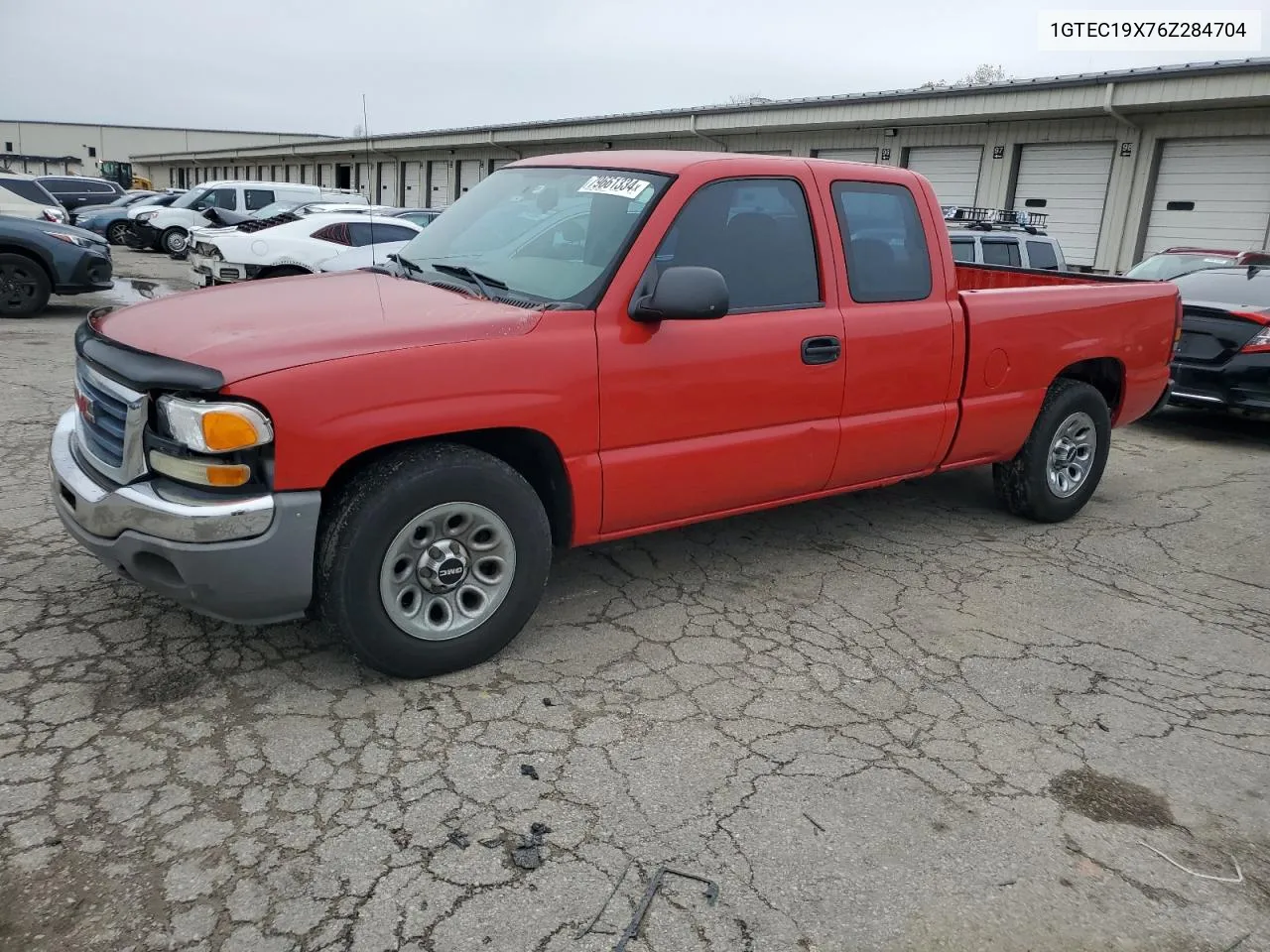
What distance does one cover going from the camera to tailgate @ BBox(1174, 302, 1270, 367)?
8.29 metres

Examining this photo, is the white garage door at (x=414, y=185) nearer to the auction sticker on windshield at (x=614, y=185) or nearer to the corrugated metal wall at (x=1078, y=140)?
the corrugated metal wall at (x=1078, y=140)

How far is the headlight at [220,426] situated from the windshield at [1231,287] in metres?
8.45

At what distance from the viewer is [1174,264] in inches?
448

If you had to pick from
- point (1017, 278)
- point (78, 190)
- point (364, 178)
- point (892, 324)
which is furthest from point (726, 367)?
point (364, 178)

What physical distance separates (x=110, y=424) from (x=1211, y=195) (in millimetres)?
17603

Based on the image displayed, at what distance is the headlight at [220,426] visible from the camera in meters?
3.00

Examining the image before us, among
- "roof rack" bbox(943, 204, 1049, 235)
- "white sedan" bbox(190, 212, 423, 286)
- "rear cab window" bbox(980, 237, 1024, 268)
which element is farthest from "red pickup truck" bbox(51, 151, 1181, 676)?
"white sedan" bbox(190, 212, 423, 286)

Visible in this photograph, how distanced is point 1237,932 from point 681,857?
1445mm

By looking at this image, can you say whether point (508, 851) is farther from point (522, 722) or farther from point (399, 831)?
point (522, 722)

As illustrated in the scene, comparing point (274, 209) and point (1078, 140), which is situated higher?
A: point (1078, 140)

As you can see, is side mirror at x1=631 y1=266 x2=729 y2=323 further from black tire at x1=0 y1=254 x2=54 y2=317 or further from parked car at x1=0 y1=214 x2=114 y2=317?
black tire at x1=0 y1=254 x2=54 y2=317

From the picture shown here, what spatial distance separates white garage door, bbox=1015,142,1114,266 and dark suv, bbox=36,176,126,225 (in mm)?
24930

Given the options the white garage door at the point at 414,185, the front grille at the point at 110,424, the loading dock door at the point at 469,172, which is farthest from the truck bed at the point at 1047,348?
the white garage door at the point at 414,185

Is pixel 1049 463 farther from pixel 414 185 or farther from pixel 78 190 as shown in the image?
pixel 414 185
